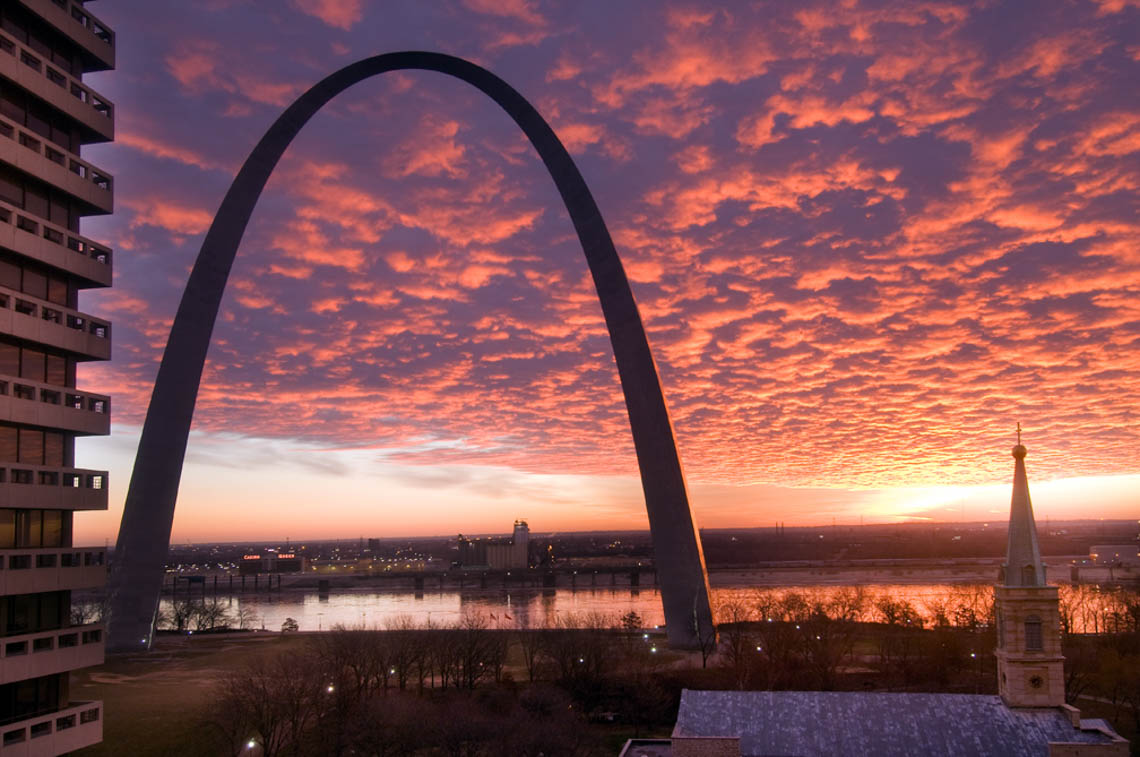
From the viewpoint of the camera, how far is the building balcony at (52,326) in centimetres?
1908

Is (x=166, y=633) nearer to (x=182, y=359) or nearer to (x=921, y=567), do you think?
(x=182, y=359)

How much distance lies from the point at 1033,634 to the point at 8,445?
95.8ft

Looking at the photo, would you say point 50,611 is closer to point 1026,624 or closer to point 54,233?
point 54,233

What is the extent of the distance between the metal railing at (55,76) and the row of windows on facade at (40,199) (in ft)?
7.71

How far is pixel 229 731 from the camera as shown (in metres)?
32.6

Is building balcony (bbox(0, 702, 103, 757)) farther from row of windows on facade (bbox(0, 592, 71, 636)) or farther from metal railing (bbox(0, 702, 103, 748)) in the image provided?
row of windows on facade (bbox(0, 592, 71, 636))

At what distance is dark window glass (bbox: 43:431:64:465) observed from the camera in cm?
2041

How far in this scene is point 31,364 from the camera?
20.2 m

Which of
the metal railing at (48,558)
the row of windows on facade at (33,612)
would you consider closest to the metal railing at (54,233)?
the metal railing at (48,558)

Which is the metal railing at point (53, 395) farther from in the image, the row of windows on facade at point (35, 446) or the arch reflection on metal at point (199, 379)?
the arch reflection on metal at point (199, 379)

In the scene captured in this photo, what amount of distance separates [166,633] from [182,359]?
29.2 m

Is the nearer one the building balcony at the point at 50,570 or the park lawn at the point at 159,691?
the building balcony at the point at 50,570

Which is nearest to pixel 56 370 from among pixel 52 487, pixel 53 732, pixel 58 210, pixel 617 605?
pixel 52 487

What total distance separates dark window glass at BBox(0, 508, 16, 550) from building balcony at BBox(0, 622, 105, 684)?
1890 mm
